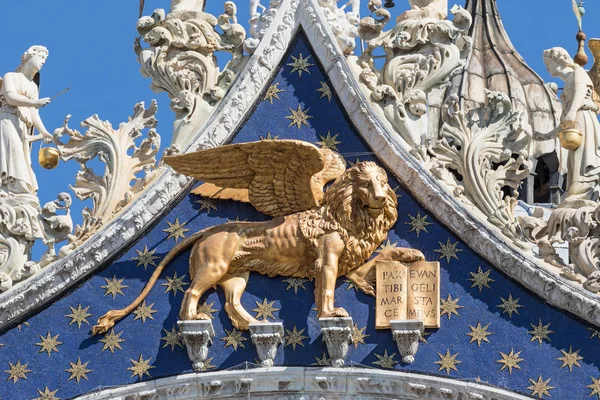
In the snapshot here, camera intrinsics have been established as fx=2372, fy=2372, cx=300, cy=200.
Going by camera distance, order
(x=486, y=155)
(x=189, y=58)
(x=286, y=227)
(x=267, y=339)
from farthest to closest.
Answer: (x=189, y=58)
(x=486, y=155)
(x=286, y=227)
(x=267, y=339)

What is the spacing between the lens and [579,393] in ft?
61.7

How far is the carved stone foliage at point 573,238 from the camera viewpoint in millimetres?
19297

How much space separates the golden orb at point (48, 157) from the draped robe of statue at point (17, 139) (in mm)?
182

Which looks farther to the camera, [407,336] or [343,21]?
[343,21]

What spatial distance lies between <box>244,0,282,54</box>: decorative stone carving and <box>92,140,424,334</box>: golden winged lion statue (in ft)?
4.24

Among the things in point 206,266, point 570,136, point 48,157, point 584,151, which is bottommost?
Result: point 206,266

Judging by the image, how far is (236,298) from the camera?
1944 centimetres

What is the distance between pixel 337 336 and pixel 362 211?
1166 mm

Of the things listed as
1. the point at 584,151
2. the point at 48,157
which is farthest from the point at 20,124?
the point at 584,151

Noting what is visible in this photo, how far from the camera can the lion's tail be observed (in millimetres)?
19500

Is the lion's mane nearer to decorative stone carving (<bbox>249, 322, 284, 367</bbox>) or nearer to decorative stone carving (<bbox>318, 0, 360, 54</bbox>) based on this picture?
decorative stone carving (<bbox>249, 322, 284, 367</bbox>)

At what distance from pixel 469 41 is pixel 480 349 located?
299 cm

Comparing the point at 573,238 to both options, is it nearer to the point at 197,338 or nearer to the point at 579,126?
the point at 579,126

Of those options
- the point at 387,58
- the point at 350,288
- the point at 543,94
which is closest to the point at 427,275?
the point at 350,288
